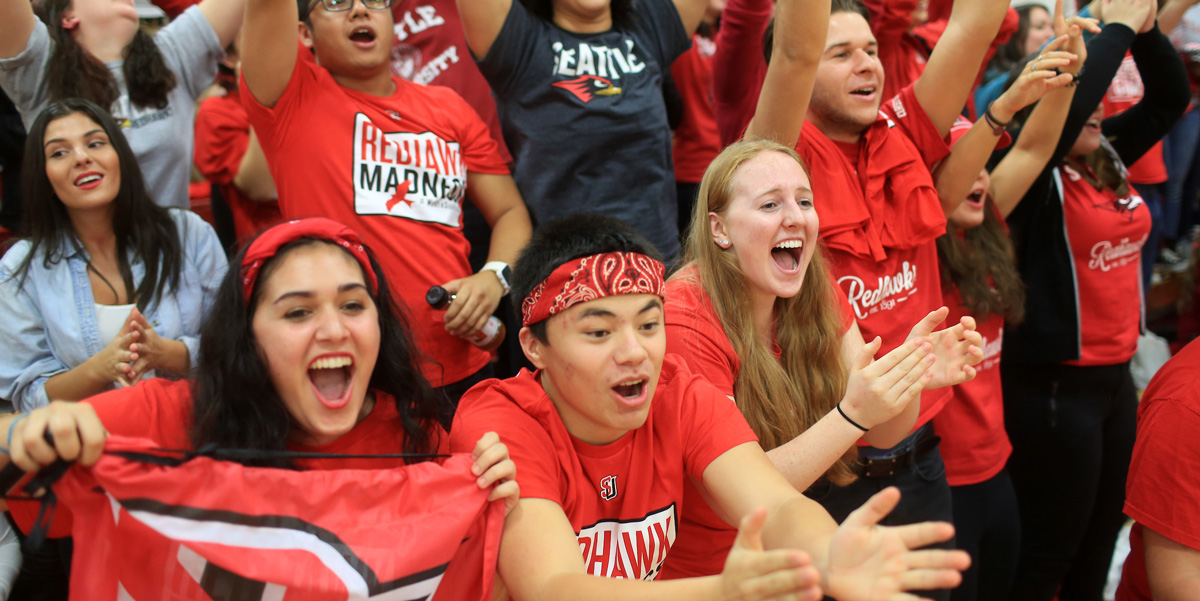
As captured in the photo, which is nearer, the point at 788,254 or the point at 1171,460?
the point at 1171,460

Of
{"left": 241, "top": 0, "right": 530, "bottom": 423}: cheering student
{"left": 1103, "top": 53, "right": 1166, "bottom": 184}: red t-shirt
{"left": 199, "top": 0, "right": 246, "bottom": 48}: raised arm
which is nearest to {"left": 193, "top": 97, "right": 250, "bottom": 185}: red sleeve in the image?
{"left": 199, "top": 0, "right": 246, "bottom": 48}: raised arm

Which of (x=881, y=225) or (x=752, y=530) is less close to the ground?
(x=881, y=225)

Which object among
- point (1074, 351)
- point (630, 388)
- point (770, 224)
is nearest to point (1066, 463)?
point (1074, 351)

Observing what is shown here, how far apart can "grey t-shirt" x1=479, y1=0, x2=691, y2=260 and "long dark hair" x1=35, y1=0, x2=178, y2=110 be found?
3.55ft

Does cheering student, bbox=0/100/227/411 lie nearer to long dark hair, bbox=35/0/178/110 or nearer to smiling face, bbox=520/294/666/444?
long dark hair, bbox=35/0/178/110

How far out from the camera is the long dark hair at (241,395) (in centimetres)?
168

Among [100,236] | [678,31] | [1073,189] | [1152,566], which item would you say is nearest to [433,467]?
[100,236]

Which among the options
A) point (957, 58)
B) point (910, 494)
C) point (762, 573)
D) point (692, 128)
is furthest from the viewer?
point (692, 128)

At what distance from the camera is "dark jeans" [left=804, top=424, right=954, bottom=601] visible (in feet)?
7.97

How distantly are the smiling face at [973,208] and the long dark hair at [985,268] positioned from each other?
30 mm

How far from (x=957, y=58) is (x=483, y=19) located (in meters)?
1.40

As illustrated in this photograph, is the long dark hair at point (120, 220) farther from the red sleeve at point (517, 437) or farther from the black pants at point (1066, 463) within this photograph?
the black pants at point (1066, 463)

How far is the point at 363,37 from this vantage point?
2666mm

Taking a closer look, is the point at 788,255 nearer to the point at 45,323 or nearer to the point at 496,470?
the point at 496,470
